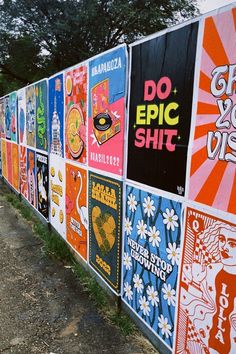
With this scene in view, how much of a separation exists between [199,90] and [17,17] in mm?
19406

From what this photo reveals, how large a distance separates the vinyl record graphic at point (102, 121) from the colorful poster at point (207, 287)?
1.19m

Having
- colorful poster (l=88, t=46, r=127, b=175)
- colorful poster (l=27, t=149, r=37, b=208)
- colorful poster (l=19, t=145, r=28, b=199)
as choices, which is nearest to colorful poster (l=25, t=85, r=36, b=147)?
colorful poster (l=27, t=149, r=37, b=208)

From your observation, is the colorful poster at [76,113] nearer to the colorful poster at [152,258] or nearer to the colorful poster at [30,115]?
the colorful poster at [152,258]

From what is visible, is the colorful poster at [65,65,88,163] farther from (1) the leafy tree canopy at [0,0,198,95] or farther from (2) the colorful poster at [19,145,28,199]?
(1) the leafy tree canopy at [0,0,198,95]

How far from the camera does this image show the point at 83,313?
3061 mm

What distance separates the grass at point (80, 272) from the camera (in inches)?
114

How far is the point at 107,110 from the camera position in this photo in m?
2.89

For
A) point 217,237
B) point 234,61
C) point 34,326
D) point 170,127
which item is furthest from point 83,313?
point 234,61

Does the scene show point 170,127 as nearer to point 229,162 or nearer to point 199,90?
point 199,90

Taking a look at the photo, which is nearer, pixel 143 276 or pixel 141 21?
pixel 143 276

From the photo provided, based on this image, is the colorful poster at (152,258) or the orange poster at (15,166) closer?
the colorful poster at (152,258)

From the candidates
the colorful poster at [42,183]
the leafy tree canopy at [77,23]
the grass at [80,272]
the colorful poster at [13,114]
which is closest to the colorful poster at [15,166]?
the colorful poster at [13,114]

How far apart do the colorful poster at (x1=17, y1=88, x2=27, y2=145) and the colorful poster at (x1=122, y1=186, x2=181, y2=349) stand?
3846mm

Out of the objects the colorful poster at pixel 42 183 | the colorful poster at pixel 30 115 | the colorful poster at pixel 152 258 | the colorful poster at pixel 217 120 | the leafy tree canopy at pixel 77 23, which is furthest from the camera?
the leafy tree canopy at pixel 77 23
